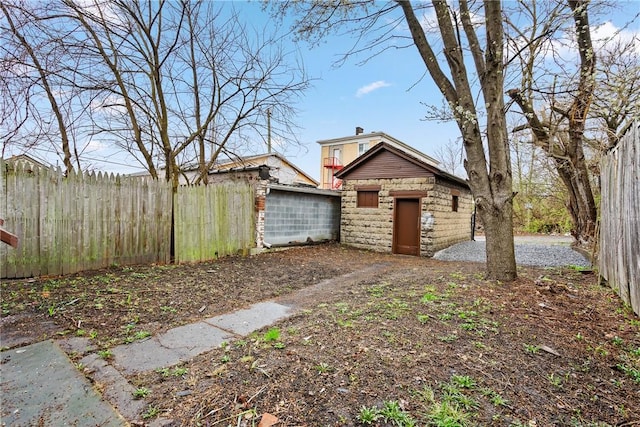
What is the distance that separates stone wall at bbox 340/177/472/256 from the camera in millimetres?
9656

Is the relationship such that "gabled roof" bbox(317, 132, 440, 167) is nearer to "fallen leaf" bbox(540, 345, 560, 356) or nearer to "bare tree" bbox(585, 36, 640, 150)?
"bare tree" bbox(585, 36, 640, 150)

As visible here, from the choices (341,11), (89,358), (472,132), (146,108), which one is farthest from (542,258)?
(146,108)

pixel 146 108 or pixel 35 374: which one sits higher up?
pixel 146 108

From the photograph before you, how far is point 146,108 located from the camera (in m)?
7.01

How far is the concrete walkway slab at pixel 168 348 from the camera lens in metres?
2.47

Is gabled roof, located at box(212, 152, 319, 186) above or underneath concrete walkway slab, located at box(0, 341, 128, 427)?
above

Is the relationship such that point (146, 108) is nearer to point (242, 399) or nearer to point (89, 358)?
point (89, 358)

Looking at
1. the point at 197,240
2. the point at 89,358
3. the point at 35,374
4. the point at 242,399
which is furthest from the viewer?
the point at 197,240

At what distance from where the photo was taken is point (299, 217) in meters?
10.3

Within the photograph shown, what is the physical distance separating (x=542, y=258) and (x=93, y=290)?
10.1 meters

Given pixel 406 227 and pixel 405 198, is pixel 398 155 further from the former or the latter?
pixel 406 227

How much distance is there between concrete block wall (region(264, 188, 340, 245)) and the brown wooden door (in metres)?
2.62

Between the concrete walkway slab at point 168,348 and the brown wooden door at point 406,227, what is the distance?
7.91m

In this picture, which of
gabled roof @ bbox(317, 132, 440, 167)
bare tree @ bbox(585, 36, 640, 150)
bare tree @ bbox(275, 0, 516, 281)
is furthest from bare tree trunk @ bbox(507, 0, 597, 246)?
gabled roof @ bbox(317, 132, 440, 167)
